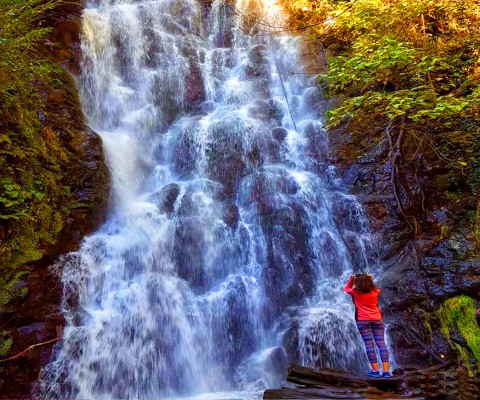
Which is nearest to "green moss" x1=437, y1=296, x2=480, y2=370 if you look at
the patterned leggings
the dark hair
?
the patterned leggings

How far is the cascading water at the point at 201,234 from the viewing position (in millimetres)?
6219

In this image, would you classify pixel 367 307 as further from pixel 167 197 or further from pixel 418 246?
pixel 167 197

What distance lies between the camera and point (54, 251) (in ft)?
22.5

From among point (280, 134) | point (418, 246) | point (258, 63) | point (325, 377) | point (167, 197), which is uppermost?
point (258, 63)

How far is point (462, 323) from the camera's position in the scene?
587cm

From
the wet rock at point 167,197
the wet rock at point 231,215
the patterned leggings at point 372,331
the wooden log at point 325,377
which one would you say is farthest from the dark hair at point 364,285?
the wet rock at point 167,197

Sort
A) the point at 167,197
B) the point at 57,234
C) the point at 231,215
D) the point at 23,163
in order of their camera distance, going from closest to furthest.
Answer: the point at 23,163, the point at 57,234, the point at 231,215, the point at 167,197

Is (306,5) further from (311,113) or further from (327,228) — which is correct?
(327,228)

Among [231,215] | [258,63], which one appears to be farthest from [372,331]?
[258,63]

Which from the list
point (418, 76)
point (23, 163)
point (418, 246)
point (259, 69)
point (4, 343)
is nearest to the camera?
point (4, 343)

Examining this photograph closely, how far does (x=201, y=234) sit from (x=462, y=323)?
5.36 metres

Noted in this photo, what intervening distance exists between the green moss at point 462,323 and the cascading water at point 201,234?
1.50m

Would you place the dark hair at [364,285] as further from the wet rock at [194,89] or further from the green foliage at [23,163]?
the wet rock at [194,89]

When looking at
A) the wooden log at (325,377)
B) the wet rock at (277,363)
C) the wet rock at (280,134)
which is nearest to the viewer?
the wooden log at (325,377)
